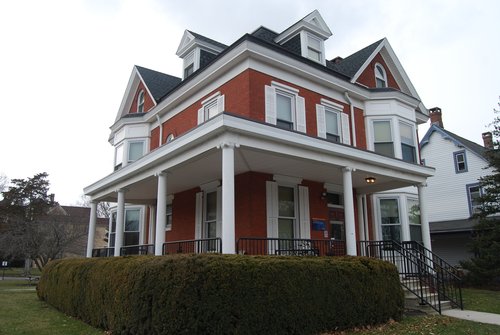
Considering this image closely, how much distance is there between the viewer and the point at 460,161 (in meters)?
26.4

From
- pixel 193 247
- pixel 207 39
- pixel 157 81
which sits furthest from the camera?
pixel 157 81

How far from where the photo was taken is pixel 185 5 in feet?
37.9

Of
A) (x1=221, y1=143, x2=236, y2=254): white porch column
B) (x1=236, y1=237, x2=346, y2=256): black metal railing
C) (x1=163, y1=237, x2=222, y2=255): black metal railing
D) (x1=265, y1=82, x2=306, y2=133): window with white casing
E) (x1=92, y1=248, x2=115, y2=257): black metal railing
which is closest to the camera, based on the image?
(x1=221, y1=143, x2=236, y2=254): white porch column

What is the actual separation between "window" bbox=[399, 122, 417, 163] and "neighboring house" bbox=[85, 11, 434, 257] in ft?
0.14

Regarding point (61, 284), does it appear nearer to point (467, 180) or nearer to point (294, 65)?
point (294, 65)

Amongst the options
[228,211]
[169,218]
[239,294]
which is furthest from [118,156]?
[239,294]

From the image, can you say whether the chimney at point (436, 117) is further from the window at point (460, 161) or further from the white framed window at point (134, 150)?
the white framed window at point (134, 150)

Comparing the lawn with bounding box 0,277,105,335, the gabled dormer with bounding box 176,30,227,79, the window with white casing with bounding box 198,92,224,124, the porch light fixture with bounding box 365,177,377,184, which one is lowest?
the lawn with bounding box 0,277,105,335

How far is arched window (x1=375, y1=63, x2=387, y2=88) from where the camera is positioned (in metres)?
17.6

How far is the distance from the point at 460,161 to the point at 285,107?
719 inches

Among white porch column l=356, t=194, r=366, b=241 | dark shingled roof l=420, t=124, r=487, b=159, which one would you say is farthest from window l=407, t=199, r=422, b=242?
dark shingled roof l=420, t=124, r=487, b=159

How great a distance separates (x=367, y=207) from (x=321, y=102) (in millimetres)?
4637

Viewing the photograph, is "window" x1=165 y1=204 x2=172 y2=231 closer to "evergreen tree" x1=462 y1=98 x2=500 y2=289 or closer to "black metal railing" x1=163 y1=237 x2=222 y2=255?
"black metal railing" x1=163 y1=237 x2=222 y2=255

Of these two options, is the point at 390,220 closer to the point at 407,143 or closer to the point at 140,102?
the point at 407,143
